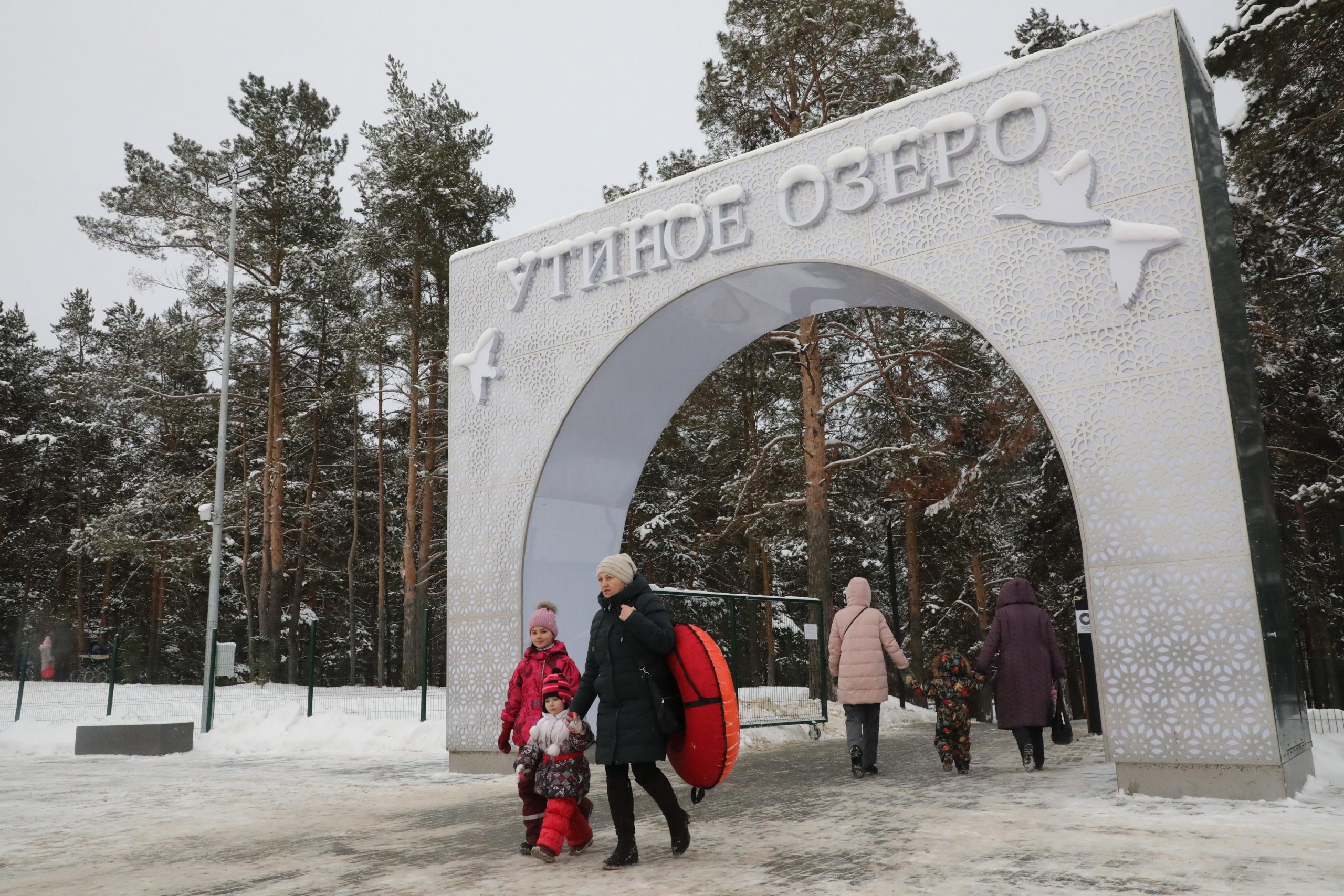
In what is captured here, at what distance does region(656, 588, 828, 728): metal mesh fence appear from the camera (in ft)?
33.7

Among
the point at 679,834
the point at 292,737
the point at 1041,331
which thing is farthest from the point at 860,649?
the point at 292,737

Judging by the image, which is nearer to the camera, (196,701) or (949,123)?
(949,123)

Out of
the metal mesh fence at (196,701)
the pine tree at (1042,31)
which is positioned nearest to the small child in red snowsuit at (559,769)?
the metal mesh fence at (196,701)

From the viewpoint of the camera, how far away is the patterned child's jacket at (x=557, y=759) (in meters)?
4.60

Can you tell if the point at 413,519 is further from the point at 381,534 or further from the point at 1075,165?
the point at 1075,165

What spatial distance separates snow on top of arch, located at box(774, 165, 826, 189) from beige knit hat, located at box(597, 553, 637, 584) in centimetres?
405

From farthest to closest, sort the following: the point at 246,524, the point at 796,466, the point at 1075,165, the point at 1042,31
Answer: the point at 246,524 → the point at 1042,31 → the point at 796,466 → the point at 1075,165

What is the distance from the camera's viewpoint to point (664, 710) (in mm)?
4453

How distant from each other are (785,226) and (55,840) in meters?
6.28

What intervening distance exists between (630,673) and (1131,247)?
413 cm

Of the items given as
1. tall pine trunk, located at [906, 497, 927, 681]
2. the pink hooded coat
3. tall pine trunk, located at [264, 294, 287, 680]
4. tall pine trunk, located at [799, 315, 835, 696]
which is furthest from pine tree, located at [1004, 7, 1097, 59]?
tall pine trunk, located at [264, 294, 287, 680]

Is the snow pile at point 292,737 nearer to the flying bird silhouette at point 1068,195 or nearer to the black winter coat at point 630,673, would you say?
the black winter coat at point 630,673

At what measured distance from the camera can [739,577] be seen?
29641 millimetres

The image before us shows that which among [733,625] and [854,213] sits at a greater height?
[854,213]
